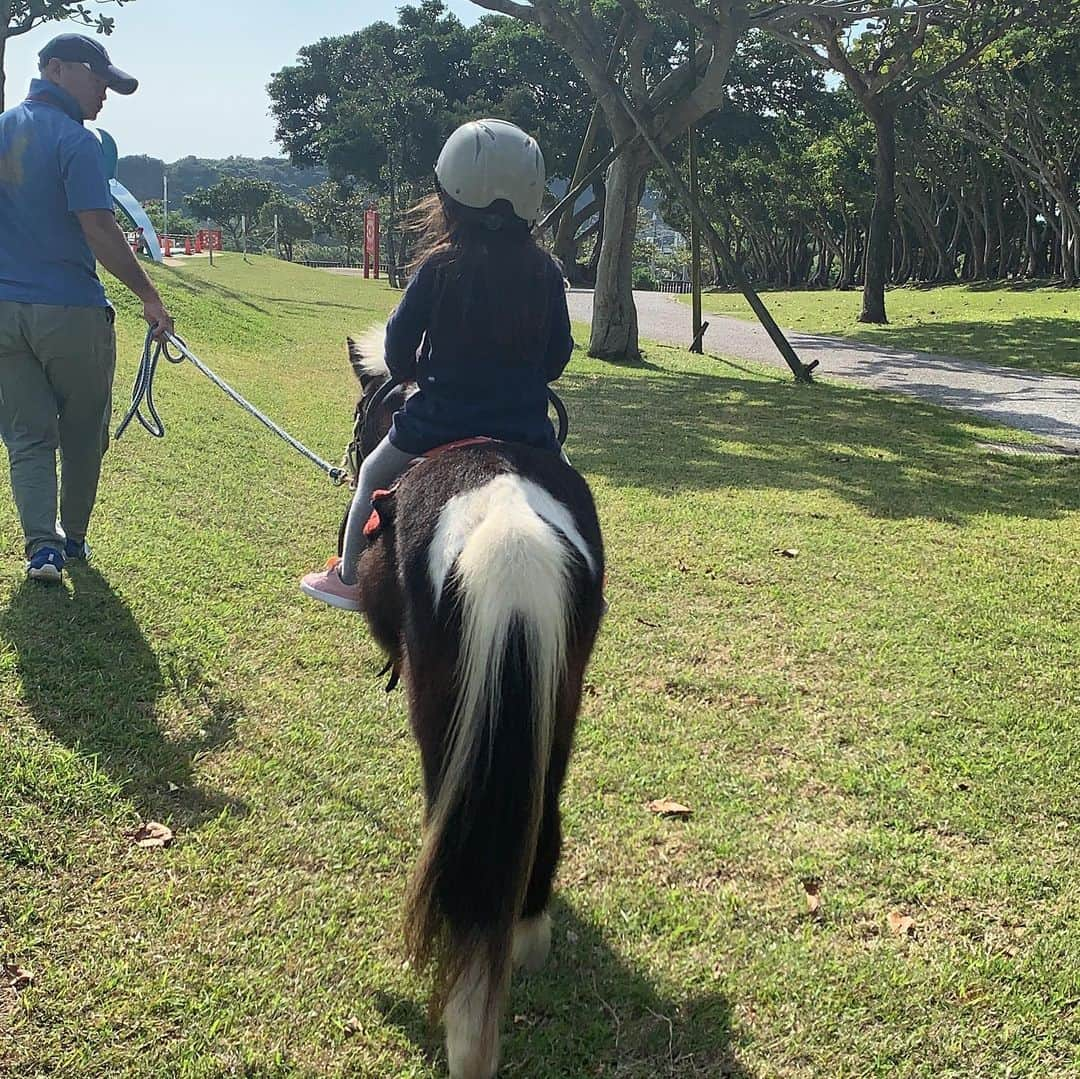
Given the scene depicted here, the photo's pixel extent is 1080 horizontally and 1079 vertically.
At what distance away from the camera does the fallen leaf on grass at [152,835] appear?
306 centimetres

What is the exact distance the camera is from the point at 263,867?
303 centimetres

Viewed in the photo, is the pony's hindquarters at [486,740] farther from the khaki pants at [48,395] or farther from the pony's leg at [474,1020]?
the khaki pants at [48,395]

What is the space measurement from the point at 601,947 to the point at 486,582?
1336 mm

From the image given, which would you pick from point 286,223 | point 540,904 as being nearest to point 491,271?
point 540,904

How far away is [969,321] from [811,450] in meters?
17.0

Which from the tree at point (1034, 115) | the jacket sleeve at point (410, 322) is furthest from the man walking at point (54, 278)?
the tree at point (1034, 115)

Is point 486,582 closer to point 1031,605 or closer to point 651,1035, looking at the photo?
point 651,1035

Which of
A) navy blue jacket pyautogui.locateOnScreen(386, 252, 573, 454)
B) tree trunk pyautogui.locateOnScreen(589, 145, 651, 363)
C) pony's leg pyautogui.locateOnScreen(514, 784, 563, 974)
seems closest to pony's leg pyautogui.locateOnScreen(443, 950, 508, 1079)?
pony's leg pyautogui.locateOnScreen(514, 784, 563, 974)

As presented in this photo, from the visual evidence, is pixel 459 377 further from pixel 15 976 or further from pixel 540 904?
pixel 15 976

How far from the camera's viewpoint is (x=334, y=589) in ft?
11.7

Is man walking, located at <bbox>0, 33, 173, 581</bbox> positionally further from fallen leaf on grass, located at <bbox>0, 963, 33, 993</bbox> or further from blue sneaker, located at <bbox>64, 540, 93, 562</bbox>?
fallen leaf on grass, located at <bbox>0, 963, 33, 993</bbox>

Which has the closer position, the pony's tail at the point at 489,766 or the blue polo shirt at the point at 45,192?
the pony's tail at the point at 489,766

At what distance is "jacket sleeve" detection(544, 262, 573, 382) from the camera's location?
2982mm

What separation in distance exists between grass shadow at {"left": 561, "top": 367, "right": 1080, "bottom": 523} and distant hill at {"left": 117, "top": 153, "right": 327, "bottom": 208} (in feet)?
397
